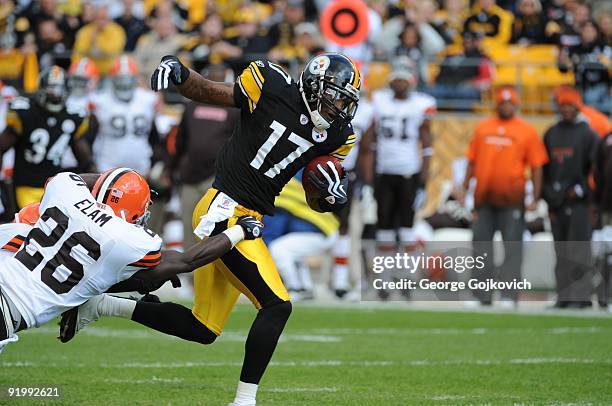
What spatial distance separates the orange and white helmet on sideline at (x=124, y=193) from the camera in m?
5.41

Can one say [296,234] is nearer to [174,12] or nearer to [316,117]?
[316,117]

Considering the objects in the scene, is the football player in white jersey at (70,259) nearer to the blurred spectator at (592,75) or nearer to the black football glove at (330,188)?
the black football glove at (330,188)

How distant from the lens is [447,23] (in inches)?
622

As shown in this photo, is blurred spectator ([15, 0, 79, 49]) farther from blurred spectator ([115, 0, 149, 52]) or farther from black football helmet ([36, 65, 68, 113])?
black football helmet ([36, 65, 68, 113])

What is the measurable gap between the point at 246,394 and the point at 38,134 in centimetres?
495

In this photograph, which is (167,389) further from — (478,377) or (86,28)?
(86,28)

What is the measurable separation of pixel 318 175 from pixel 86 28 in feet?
35.1

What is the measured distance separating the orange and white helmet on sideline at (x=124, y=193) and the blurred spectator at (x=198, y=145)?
613 centimetres

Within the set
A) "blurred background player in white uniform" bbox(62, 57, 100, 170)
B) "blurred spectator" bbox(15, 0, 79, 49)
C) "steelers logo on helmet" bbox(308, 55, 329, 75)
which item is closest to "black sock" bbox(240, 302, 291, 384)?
"steelers logo on helmet" bbox(308, 55, 329, 75)

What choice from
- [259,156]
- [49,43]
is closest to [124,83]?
[49,43]

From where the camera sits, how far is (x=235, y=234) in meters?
5.56

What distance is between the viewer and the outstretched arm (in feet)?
18.1

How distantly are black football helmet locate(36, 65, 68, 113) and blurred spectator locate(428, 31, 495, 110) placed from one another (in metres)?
5.80

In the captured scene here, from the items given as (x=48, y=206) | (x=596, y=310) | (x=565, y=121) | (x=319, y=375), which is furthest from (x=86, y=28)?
(x=48, y=206)
